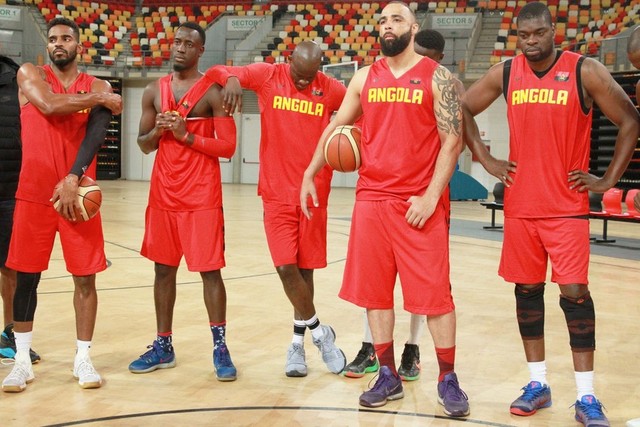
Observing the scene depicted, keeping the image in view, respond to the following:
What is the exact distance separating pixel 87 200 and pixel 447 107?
1926 mm

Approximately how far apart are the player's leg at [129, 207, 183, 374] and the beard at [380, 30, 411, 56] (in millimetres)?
1607

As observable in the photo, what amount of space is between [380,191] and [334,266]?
4.94 metres

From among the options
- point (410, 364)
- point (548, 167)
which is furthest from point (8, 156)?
point (548, 167)

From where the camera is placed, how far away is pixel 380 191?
3.93m

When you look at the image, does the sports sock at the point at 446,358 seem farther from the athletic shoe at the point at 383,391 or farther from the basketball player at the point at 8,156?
the basketball player at the point at 8,156

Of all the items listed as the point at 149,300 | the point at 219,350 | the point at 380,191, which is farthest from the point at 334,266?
the point at 380,191

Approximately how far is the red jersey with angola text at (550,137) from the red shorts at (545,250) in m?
0.06

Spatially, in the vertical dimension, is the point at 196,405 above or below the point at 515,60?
below

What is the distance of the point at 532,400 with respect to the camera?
391cm

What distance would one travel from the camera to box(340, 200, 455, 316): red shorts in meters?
3.84

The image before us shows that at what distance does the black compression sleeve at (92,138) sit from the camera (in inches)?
167

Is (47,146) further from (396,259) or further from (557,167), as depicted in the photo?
(557,167)

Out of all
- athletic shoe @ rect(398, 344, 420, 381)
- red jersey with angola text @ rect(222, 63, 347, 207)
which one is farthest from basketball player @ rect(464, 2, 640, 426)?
red jersey with angola text @ rect(222, 63, 347, 207)

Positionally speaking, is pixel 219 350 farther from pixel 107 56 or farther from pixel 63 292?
pixel 107 56
